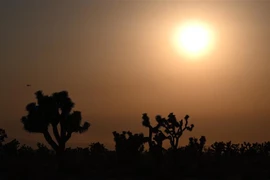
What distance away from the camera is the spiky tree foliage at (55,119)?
31.1 m

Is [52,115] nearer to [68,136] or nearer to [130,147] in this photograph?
[68,136]

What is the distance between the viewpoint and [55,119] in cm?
3156

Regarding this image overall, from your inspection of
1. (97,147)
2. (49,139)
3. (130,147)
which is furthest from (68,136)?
(97,147)

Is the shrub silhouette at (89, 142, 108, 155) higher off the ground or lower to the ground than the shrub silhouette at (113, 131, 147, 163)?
higher

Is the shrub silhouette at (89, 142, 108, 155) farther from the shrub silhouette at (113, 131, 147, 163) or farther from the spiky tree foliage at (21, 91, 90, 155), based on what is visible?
the spiky tree foliage at (21, 91, 90, 155)

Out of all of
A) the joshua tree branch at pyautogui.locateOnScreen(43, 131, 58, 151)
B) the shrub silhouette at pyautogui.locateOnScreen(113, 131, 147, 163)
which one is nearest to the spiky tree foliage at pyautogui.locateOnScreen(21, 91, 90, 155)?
Answer: the joshua tree branch at pyautogui.locateOnScreen(43, 131, 58, 151)

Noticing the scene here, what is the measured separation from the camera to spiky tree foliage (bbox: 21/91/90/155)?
31.1 metres

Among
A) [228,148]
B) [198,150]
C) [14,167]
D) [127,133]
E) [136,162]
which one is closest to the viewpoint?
[14,167]

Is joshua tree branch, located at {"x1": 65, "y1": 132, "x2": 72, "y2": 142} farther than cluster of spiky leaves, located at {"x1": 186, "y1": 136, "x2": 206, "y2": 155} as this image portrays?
No

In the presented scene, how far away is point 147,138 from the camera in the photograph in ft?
119

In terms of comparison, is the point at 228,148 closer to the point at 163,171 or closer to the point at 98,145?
the point at 98,145

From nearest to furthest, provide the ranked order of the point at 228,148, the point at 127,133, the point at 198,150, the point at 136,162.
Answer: the point at 136,162 → the point at 127,133 → the point at 198,150 → the point at 228,148

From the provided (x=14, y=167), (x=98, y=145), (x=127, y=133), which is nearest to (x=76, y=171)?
(x=14, y=167)

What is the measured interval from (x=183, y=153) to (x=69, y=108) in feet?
49.1
